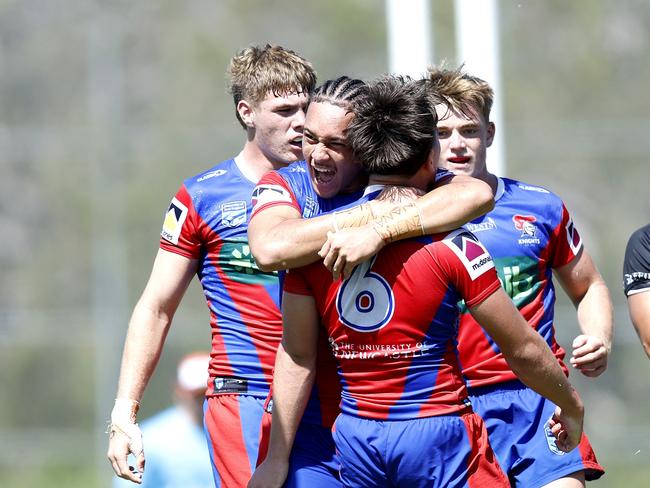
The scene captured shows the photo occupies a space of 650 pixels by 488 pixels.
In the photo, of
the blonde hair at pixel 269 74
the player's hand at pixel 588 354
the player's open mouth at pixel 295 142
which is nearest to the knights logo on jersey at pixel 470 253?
the player's hand at pixel 588 354

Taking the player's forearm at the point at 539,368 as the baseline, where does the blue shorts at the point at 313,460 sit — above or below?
below

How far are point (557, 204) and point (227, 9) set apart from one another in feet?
41.9

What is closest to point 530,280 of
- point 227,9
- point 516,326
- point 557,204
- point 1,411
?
point 557,204

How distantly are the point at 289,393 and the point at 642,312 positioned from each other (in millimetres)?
1848

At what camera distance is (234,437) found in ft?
14.1

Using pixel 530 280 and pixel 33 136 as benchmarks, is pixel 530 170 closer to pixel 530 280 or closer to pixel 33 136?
pixel 33 136

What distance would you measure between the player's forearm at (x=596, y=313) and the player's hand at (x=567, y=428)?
757 mm

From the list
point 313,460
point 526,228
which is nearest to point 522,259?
point 526,228

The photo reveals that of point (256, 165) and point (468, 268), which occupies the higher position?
point (256, 165)

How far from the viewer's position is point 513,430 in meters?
4.22

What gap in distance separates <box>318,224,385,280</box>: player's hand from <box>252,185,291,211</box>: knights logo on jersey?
0.38 meters

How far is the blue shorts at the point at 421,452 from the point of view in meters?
3.38

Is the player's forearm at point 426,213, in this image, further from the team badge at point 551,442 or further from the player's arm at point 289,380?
the team badge at point 551,442

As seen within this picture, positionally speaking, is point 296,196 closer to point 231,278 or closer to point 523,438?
point 231,278
